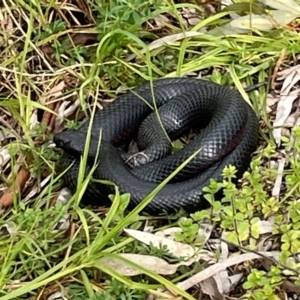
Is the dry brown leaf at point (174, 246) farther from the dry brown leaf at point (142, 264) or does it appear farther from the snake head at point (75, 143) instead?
the snake head at point (75, 143)

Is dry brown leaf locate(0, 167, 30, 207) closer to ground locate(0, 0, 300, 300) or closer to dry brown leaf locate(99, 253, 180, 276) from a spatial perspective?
ground locate(0, 0, 300, 300)

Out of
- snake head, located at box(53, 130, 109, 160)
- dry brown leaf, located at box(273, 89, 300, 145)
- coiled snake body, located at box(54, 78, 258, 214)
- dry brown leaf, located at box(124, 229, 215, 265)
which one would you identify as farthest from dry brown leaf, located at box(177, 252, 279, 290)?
snake head, located at box(53, 130, 109, 160)

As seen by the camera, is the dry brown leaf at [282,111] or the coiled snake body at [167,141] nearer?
the coiled snake body at [167,141]

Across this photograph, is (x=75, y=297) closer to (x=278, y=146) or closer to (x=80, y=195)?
(x=80, y=195)

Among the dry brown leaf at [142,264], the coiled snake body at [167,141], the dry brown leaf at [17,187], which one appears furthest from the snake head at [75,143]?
the dry brown leaf at [142,264]

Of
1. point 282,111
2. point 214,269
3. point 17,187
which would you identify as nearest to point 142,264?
point 214,269

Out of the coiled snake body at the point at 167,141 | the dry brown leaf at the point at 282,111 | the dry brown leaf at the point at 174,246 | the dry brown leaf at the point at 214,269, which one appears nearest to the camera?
the dry brown leaf at the point at 214,269

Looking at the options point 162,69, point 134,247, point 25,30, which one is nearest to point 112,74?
point 162,69
